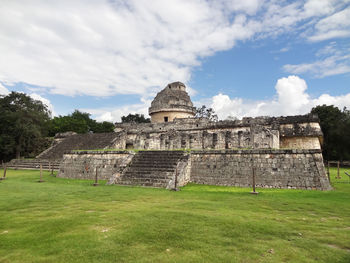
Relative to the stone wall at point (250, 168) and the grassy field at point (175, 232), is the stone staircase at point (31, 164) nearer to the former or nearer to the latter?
the stone wall at point (250, 168)

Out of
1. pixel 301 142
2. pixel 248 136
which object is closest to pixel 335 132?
pixel 301 142

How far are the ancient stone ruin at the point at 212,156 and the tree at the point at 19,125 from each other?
4.09 metres

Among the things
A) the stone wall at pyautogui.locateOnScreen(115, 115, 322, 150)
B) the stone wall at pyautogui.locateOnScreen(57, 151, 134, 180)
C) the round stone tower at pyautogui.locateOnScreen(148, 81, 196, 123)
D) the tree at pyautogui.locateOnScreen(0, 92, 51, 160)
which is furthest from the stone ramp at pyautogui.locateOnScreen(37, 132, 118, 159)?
the stone wall at pyautogui.locateOnScreen(57, 151, 134, 180)

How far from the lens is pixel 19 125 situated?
2383 cm

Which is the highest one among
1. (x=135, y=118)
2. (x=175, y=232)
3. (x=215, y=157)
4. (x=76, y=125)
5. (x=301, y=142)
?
(x=135, y=118)

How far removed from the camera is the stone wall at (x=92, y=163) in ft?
42.3

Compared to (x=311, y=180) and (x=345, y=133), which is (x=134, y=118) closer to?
(x=345, y=133)

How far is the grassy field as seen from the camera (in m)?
3.17

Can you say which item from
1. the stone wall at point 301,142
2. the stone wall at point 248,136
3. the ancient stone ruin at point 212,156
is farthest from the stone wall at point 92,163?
the stone wall at point 301,142

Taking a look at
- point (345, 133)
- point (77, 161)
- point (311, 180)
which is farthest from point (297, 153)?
point (345, 133)

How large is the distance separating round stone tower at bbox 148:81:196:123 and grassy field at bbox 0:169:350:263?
1785 centimetres

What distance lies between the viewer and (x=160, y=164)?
11.5 meters

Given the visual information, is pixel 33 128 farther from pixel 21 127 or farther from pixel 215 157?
pixel 215 157

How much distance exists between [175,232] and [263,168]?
7.17m
